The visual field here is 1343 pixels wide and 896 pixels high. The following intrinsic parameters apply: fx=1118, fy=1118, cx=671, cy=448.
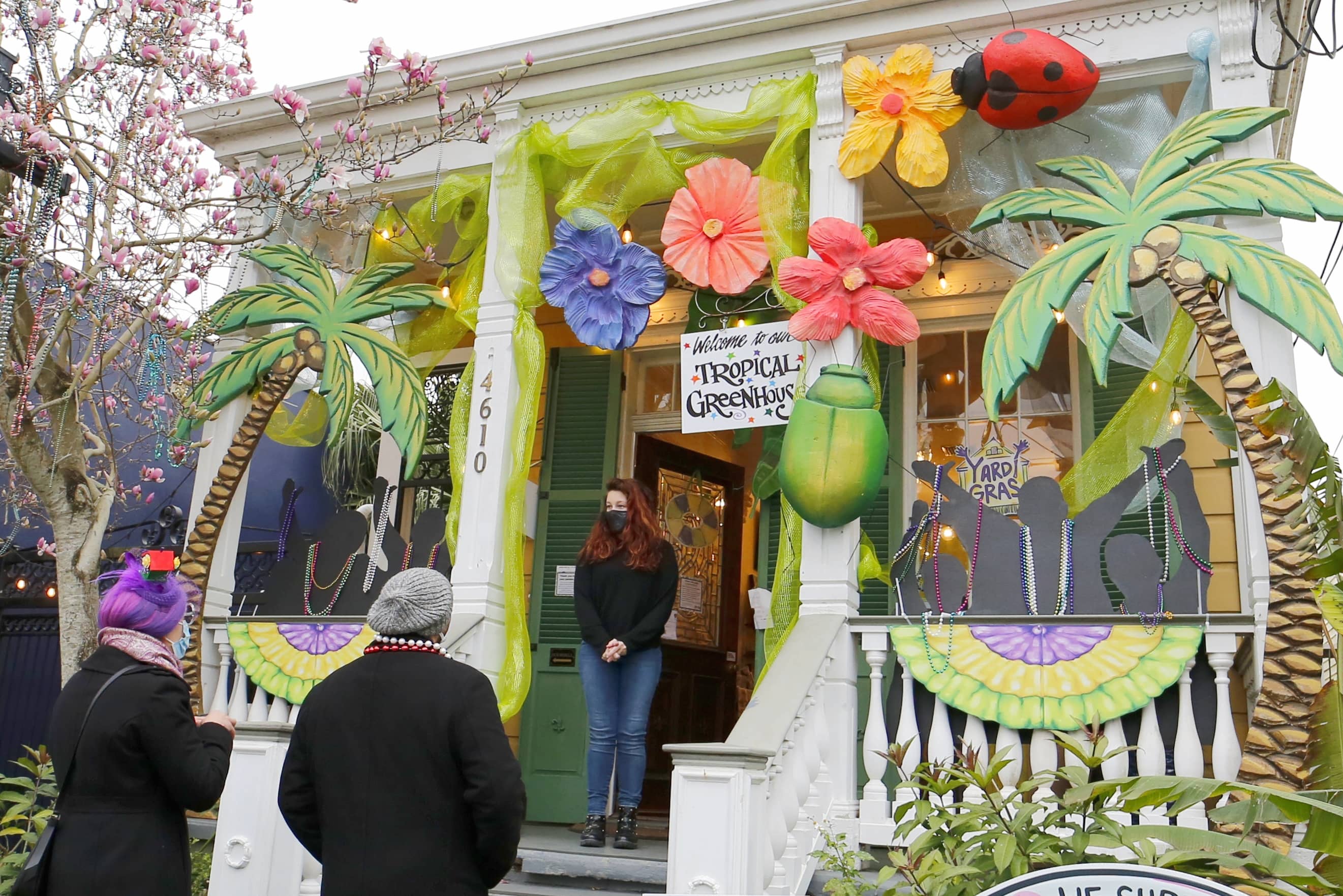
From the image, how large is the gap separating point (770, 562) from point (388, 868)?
395 cm

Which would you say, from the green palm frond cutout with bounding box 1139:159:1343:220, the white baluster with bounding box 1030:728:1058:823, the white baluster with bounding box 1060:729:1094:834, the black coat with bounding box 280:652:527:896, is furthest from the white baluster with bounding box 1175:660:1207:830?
the black coat with bounding box 280:652:527:896

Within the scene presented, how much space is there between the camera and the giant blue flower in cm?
532

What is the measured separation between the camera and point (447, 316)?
19.5ft

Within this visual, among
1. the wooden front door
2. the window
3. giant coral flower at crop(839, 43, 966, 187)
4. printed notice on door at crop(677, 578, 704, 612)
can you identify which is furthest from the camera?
printed notice on door at crop(677, 578, 704, 612)

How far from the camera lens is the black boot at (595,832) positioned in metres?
4.44

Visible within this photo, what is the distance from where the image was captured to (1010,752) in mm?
3846

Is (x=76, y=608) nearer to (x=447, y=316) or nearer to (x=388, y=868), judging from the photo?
(x=447, y=316)

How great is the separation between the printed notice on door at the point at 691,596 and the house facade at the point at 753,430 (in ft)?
0.08

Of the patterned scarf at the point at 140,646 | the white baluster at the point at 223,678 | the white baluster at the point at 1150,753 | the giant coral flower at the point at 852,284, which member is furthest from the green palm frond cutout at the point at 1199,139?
the white baluster at the point at 223,678

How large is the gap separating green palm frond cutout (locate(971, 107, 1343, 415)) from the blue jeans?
1.75 meters

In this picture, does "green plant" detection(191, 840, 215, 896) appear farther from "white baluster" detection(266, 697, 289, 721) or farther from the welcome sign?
the welcome sign

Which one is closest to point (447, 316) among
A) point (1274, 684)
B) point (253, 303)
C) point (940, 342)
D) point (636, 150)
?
point (253, 303)

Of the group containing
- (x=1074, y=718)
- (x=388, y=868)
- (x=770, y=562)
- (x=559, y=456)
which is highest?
(x=559, y=456)

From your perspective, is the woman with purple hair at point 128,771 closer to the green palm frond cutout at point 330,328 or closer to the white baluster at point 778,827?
the white baluster at point 778,827
